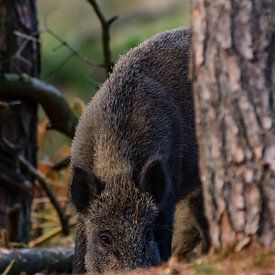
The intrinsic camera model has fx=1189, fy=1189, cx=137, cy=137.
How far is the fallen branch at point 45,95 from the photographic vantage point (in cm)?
934

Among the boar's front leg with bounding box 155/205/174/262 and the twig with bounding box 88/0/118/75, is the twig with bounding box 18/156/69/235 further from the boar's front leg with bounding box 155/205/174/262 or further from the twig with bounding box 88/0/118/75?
the boar's front leg with bounding box 155/205/174/262

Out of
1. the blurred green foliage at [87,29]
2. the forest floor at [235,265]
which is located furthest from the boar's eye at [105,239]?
the blurred green foliage at [87,29]

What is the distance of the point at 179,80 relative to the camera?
8578 millimetres

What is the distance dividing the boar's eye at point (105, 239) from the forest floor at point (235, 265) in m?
1.89

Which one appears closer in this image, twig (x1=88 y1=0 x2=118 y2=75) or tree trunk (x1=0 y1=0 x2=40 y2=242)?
tree trunk (x1=0 y1=0 x2=40 y2=242)

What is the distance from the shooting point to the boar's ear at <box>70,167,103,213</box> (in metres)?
7.64

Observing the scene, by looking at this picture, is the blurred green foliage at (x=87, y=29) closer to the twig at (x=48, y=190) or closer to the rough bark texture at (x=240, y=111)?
the twig at (x=48, y=190)

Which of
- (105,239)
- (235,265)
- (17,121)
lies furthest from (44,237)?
(235,265)

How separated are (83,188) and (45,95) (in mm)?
2099

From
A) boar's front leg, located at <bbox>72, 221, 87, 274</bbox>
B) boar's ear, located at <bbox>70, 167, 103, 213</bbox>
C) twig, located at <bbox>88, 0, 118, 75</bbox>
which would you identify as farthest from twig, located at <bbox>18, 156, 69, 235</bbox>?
boar's ear, located at <bbox>70, 167, 103, 213</bbox>

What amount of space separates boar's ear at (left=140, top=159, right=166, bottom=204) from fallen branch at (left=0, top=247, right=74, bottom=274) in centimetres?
102

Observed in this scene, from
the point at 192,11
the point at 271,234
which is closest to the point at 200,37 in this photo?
the point at 192,11

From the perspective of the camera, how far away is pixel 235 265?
5.45 m

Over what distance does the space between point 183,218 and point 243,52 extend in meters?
3.75
